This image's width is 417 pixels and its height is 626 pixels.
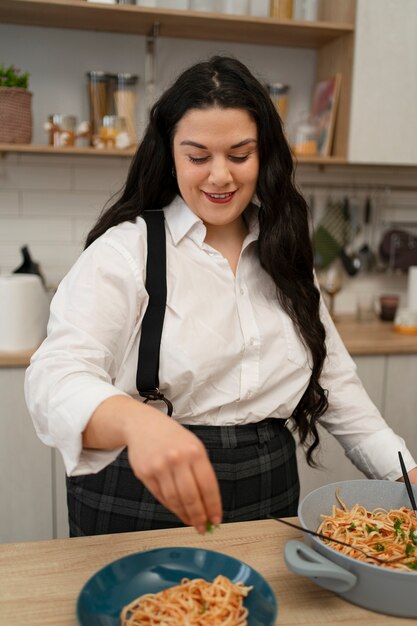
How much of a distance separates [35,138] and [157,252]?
170 cm

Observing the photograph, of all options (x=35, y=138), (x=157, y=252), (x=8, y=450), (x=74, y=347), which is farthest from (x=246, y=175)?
(x=35, y=138)

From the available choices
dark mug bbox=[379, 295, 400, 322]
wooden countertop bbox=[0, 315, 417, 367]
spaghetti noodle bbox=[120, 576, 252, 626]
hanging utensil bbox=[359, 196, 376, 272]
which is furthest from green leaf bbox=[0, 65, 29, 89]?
spaghetti noodle bbox=[120, 576, 252, 626]

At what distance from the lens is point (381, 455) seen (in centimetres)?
144

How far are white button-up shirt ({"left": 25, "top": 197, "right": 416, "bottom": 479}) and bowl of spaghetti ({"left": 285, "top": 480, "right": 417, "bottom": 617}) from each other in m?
0.25

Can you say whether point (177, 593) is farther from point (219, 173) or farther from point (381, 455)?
point (219, 173)

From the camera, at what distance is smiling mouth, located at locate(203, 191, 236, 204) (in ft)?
4.63

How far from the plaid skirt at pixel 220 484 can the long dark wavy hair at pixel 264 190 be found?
0.51 ft

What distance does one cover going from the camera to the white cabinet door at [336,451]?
2773 millimetres

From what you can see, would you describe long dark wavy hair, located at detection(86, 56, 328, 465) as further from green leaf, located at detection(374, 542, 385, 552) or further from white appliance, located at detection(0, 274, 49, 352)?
white appliance, located at detection(0, 274, 49, 352)

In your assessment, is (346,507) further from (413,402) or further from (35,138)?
(35,138)

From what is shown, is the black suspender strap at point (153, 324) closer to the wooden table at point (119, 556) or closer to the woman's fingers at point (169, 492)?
the wooden table at point (119, 556)

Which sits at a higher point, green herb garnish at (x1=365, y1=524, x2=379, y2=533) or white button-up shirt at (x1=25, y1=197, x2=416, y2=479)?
white button-up shirt at (x1=25, y1=197, x2=416, y2=479)

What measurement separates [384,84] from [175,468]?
242 centimetres

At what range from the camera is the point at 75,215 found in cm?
299
